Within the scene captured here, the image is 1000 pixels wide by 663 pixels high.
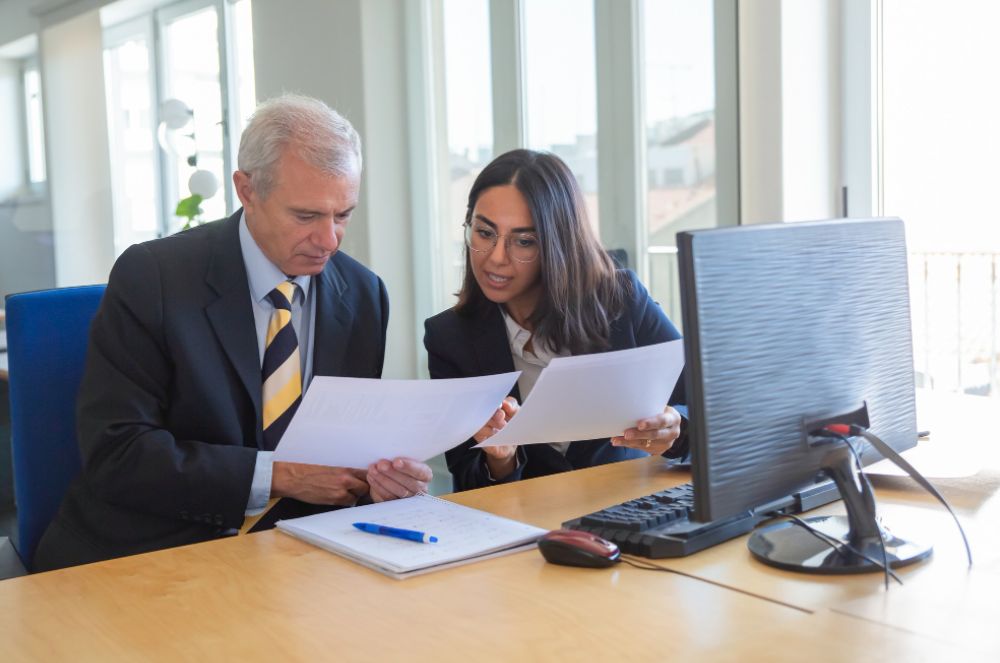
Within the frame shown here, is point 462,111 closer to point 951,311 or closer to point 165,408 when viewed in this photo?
point 951,311

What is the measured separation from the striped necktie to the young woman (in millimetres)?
301

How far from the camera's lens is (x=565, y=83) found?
10.9 feet

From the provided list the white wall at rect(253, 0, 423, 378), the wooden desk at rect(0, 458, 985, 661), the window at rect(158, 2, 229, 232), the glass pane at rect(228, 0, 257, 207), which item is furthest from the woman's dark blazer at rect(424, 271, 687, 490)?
the glass pane at rect(228, 0, 257, 207)

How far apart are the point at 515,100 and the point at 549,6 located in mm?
359

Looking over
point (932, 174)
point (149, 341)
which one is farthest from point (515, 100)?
point (149, 341)

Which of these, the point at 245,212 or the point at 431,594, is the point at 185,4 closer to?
the point at 245,212

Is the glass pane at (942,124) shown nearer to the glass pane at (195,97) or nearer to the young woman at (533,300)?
the young woman at (533,300)

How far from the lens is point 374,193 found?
401 cm

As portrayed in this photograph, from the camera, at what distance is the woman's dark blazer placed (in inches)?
70.9

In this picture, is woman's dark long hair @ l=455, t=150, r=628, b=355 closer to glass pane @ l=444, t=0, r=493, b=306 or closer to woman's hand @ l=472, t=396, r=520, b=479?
woman's hand @ l=472, t=396, r=520, b=479

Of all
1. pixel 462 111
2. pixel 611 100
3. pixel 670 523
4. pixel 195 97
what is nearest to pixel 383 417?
pixel 670 523

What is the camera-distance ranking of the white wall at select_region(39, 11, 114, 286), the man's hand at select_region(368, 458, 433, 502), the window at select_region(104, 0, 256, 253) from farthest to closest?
the window at select_region(104, 0, 256, 253), the white wall at select_region(39, 11, 114, 286), the man's hand at select_region(368, 458, 433, 502)

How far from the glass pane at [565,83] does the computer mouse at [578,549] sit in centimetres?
215

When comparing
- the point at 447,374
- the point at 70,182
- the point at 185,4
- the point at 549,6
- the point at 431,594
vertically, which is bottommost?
the point at 431,594
